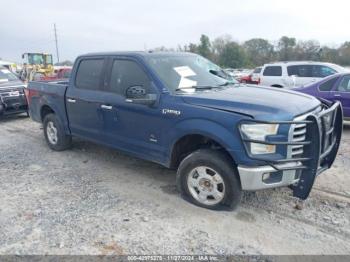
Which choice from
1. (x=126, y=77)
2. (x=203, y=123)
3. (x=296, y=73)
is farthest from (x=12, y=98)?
(x=296, y=73)

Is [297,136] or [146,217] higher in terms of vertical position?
[297,136]

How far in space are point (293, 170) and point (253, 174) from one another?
45 centimetres

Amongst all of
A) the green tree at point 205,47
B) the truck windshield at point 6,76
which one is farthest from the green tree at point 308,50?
the truck windshield at point 6,76

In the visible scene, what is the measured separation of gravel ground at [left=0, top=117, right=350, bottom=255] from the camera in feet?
10.6

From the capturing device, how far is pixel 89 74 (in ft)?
17.7

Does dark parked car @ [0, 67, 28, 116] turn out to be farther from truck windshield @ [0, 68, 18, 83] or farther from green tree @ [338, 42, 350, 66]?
green tree @ [338, 42, 350, 66]

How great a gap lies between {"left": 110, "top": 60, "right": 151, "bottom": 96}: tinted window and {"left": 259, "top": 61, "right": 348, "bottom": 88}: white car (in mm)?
9530

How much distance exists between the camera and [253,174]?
341 cm

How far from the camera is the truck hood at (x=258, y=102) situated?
3.42 metres

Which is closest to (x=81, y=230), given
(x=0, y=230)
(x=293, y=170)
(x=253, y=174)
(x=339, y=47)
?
(x=0, y=230)

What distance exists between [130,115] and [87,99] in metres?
1.07

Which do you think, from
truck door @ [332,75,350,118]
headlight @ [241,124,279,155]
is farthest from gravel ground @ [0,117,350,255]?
truck door @ [332,75,350,118]

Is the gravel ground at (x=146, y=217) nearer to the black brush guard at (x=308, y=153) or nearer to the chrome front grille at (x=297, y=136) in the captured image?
the black brush guard at (x=308, y=153)

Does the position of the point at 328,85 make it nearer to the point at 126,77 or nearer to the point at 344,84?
the point at 344,84
